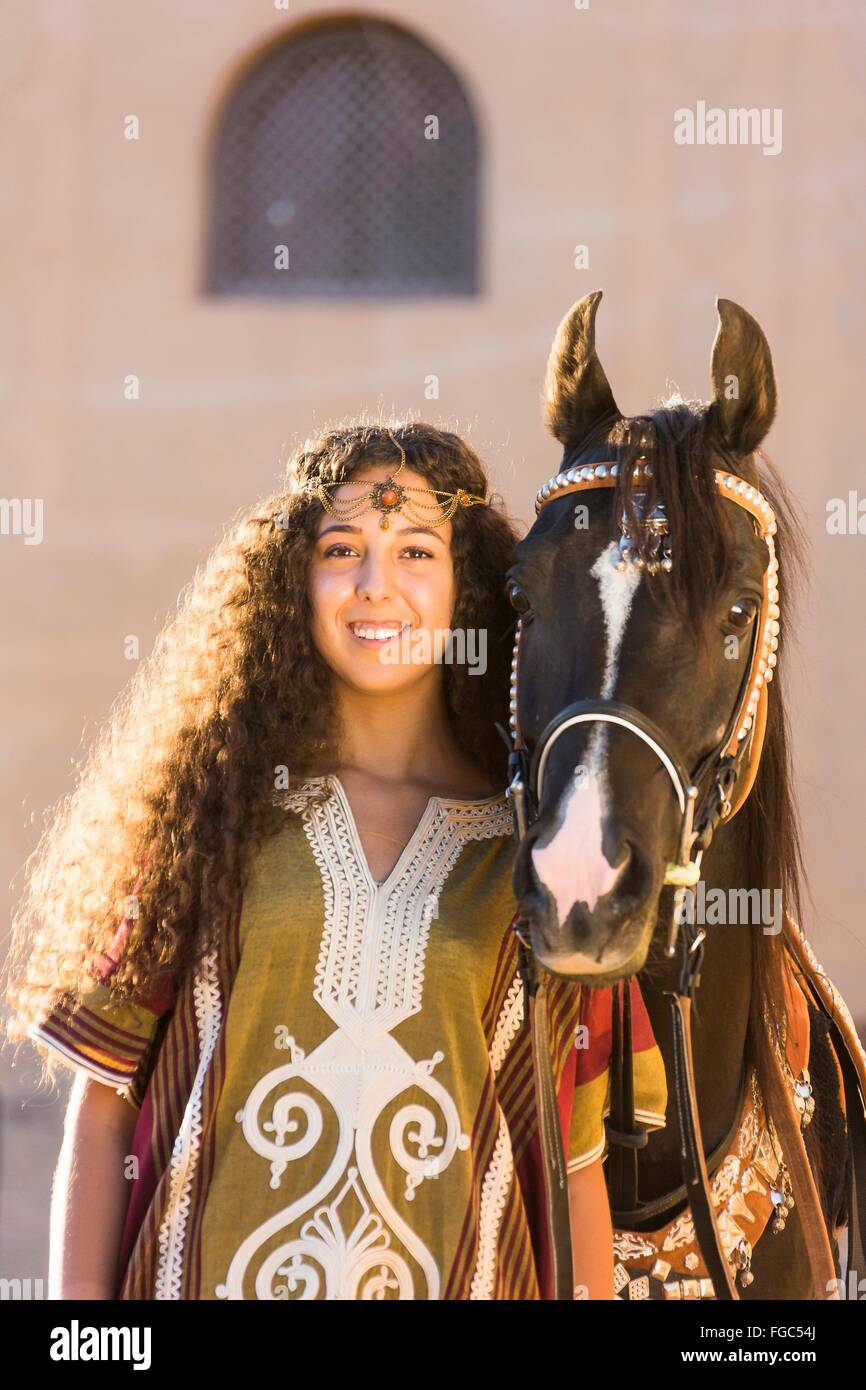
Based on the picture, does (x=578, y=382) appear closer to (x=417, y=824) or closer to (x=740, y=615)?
(x=740, y=615)

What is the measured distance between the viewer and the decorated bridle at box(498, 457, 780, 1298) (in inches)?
66.7

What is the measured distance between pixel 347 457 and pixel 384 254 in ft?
13.4

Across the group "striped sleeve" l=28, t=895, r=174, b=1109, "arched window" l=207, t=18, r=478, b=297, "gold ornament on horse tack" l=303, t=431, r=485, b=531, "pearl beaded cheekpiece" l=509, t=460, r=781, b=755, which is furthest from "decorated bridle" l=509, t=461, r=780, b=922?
"arched window" l=207, t=18, r=478, b=297

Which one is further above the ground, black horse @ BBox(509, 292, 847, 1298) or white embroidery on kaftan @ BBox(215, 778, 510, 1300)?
black horse @ BBox(509, 292, 847, 1298)

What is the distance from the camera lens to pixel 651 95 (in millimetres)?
5633

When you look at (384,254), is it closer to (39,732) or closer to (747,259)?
(747,259)

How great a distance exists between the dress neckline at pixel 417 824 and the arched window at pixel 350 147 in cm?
427

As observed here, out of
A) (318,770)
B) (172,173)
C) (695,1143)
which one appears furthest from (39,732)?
(695,1143)

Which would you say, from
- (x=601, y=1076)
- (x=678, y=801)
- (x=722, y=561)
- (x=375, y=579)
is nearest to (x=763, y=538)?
(x=722, y=561)

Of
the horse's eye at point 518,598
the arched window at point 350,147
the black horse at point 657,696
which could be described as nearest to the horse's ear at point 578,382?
the black horse at point 657,696

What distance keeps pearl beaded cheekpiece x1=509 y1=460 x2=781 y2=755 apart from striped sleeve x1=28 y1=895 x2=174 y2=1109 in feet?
1.80

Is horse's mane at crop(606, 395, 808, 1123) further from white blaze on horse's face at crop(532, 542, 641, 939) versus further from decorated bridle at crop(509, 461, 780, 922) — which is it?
white blaze on horse's face at crop(532, 542, 641, 939)

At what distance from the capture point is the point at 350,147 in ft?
19.2

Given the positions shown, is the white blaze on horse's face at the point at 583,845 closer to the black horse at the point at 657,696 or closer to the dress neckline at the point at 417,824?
the black horse at the point at 657,696
